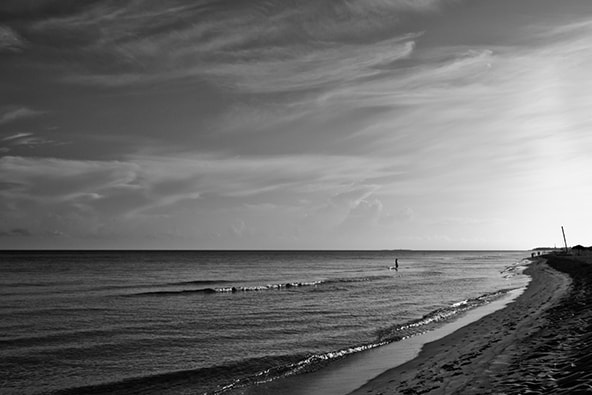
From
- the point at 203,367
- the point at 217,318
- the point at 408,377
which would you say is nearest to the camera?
the point at 408,377

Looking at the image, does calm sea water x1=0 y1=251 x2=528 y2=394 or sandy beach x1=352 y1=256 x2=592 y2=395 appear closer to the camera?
sandy beach x1=352 y1=256 x2=592 y2=395

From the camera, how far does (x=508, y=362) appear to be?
12406 millimetres

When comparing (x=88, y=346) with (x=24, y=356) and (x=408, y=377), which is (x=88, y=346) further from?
(x=408, y=377)

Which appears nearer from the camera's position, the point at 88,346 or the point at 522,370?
the point at 522,370

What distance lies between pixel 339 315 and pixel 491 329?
10.4m

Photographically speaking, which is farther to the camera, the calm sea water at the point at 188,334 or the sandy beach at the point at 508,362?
the calm sea water at the point at 188,334

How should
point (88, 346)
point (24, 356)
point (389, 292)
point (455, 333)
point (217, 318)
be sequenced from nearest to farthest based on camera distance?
point (24, 356)
point (88, 346)
point (455, 333)
point (217, 318)
point (389, 292)

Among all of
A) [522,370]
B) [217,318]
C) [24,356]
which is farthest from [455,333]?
[24,356]

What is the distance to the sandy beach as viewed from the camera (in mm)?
9547

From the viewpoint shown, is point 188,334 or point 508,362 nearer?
point 508,362

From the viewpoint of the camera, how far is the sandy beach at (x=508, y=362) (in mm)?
9547

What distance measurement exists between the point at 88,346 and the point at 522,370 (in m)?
18.0

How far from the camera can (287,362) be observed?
17000 millimetres

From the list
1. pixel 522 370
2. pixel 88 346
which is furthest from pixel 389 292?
pixel 522 370
